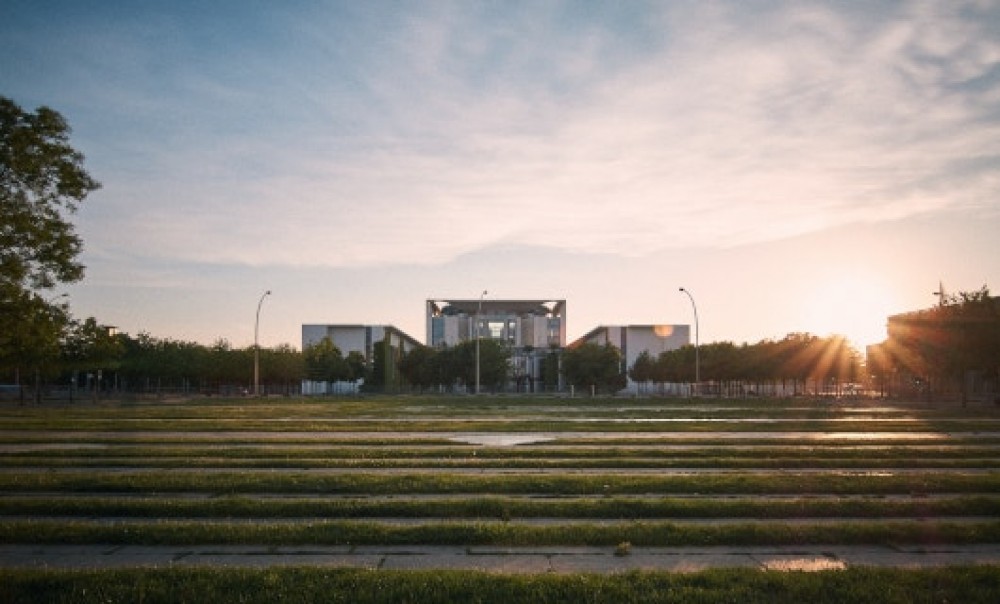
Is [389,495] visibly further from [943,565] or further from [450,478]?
[943,565]

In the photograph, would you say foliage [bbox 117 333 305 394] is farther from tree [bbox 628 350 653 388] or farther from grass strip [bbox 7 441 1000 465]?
grass strip [bbox 7 441 1000 465]

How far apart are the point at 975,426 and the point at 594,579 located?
30.4 metres

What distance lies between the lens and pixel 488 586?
768 centimetres

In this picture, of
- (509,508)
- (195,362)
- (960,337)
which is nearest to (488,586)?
(509,508)

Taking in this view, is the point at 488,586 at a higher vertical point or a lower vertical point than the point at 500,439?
higher

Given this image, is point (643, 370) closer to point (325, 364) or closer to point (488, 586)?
point (325, 364)

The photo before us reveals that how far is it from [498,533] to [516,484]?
3795mm

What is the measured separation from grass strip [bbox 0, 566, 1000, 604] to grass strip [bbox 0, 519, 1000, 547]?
1.62m

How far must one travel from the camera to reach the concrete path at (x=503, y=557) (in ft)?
28.5

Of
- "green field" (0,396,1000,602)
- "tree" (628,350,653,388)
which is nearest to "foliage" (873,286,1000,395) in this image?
"green field" (0,396,1000,602)

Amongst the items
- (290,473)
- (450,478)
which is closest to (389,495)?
(450,478)

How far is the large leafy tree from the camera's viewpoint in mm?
A: 20719

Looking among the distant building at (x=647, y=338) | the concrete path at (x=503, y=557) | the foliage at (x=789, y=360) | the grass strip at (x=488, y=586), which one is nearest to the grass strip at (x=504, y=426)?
the concrete path at (x=503, y=557)

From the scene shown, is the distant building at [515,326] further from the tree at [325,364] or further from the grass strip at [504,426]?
the grass strip at [504,426]
